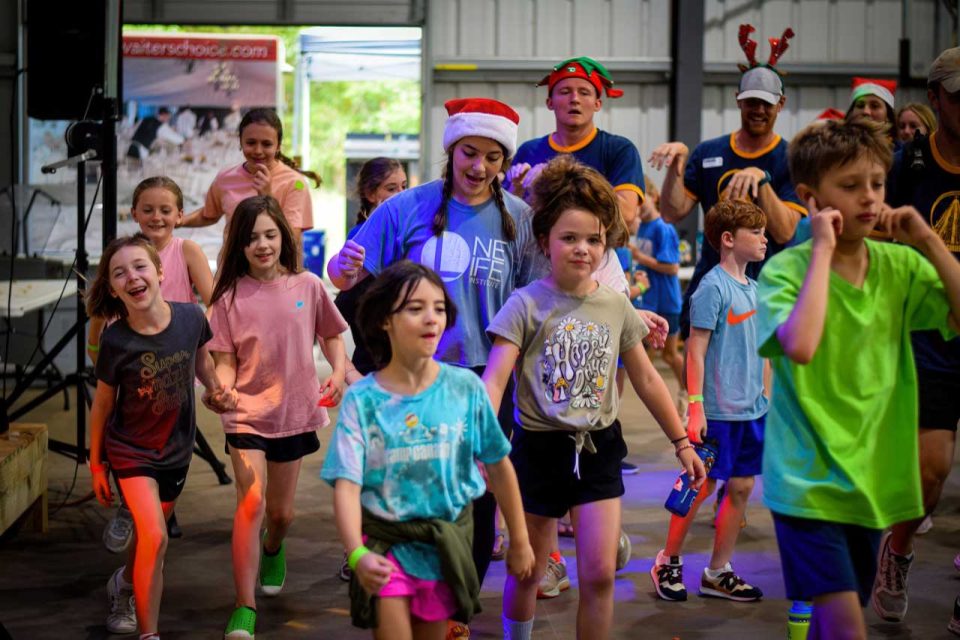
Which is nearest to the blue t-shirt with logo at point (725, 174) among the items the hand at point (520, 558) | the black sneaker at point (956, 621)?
the black sneaker at point (956, 621)

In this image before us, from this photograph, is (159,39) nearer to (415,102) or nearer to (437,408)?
(415,102)

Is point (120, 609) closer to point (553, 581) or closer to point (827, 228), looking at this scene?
point (553, 581)

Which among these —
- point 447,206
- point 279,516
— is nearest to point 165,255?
point 279,516

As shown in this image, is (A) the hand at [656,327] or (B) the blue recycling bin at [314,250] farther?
(B) the blue recycling bin at [314,250]

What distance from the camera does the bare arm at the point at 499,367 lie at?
3.33m

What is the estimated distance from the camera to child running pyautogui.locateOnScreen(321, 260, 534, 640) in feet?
9.21

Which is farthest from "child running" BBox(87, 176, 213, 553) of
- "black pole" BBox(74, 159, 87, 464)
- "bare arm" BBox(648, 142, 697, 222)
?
"bare arm" BBox(648, 142, 697, 222)

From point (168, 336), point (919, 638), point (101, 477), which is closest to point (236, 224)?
point (168, 336)

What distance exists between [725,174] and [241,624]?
9.05ft

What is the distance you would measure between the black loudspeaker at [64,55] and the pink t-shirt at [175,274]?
191 centimetres

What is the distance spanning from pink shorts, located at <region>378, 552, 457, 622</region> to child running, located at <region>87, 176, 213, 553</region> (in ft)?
7.67

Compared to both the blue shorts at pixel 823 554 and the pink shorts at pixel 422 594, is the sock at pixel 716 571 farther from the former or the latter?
the pink shorts at pixel 422 594

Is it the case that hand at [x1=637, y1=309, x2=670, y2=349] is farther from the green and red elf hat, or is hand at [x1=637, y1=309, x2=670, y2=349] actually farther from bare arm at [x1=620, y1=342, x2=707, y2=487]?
the green and red elf hat

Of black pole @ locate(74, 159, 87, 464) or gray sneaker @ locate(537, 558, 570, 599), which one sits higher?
black pole @ locate(74, 159, 87, 464)
